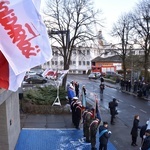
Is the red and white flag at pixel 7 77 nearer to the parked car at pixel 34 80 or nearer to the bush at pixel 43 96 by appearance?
the bush at pixel 43 96

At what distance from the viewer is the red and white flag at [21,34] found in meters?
4.52

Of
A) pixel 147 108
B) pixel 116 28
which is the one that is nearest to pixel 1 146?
pixel 147 108

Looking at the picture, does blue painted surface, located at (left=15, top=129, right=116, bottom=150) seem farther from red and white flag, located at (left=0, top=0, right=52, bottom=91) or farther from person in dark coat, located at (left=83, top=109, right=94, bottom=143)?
red and white flag, located at (left=0, top=0, right=52, bottom=91)

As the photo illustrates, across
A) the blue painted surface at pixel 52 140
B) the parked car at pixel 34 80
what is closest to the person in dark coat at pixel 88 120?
the blue painted surface at pixel 52 140

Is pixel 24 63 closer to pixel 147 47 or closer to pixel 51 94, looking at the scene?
pixel 51 94

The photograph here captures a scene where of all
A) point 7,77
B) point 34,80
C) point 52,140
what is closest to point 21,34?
point 7,77

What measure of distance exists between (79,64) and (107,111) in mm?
67123

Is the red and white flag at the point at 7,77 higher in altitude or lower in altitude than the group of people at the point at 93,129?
higher

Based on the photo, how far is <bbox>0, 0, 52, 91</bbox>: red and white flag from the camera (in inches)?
178

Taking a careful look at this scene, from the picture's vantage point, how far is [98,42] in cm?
3259

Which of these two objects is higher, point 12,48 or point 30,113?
point 12,48

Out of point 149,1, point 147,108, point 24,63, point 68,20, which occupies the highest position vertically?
point 149,1

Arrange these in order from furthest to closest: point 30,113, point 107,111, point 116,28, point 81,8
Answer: point 116,28 < point 81,8 < point 107,111 < point 30,113

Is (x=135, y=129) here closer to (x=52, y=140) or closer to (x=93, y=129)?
(x=93, y=129)
